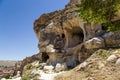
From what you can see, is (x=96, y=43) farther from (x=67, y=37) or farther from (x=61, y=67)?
(x=67, y=37)

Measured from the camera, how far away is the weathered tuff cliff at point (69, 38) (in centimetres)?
2047

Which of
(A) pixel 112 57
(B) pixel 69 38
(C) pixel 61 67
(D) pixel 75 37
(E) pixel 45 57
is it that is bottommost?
(C) pixel 61 67

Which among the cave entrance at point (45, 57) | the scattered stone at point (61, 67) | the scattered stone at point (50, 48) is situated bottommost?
the scattered stone at point (61, 67)

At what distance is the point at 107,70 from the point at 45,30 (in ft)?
49.8

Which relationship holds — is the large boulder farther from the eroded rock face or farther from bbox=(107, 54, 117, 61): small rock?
bbox=(107, 54, 117, 61): small rock

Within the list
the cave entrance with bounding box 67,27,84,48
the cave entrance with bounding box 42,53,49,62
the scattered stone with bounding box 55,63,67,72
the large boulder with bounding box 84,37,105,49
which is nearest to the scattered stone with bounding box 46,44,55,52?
the cave entrance with bounding box 67,27,84,48

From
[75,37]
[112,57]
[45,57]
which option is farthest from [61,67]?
[112,57]

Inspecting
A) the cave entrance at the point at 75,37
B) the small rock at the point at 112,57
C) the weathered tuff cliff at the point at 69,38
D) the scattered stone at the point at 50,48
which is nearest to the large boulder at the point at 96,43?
the weathered tuff cliff at the point at 69,38

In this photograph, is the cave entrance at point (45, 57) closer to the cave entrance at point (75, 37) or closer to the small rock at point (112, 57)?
the cave entrance at point (75, 37)

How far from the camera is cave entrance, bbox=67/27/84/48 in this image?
87.5ft

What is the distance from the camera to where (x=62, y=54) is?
25.6m

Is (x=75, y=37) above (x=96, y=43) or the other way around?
above

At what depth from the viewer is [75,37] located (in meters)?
27.5

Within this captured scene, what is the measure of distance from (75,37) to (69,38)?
1.08m
